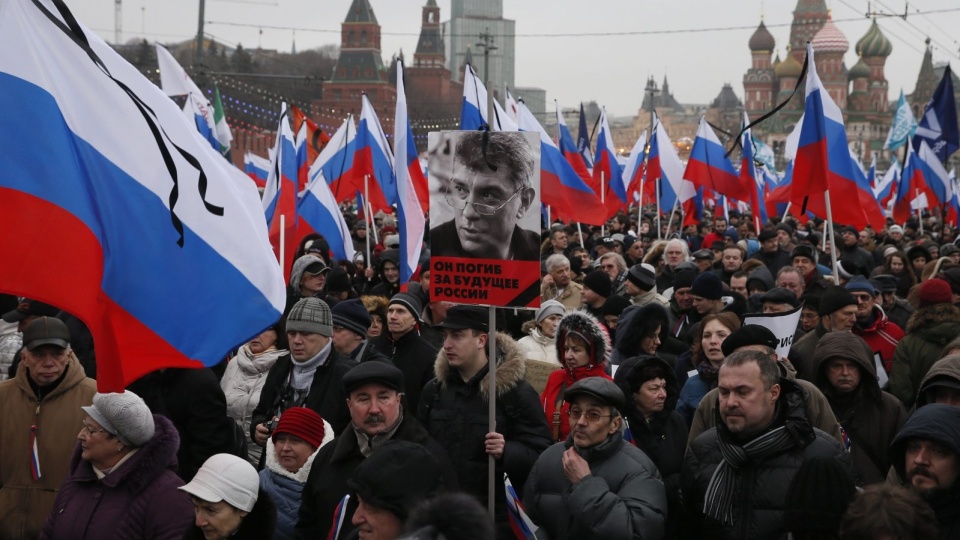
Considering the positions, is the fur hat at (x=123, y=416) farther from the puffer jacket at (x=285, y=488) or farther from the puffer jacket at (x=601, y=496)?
the puffer jacket at (x=601, y=496)

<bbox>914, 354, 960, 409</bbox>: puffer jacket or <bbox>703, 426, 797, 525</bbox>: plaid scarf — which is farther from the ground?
<bbox>914, 354, 960, 409</bbox>: puffer jacket

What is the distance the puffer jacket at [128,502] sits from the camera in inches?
171

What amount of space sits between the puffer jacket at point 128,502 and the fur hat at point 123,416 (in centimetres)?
6

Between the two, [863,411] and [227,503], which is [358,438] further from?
[863,411]

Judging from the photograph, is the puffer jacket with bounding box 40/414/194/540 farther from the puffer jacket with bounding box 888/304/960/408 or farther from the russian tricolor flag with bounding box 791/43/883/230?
the russian tricolor flag with bounding box 791/43/883/230

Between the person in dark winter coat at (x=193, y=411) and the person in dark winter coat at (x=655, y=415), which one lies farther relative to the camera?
the person in dark winter coat at (x=193, y=411)

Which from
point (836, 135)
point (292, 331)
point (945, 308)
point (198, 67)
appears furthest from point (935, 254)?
point (198, 67)

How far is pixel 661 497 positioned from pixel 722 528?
0.79 ft

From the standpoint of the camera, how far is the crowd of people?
3.89 metres

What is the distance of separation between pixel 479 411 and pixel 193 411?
52.9 inches

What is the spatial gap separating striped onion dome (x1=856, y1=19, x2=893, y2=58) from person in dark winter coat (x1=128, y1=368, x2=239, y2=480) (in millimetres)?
123490

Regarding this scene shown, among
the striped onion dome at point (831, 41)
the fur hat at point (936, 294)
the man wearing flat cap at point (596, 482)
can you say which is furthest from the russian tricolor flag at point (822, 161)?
the striped onion dome at point (831, 41)

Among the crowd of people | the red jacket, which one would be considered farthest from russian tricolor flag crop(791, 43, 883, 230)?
the crowd of people

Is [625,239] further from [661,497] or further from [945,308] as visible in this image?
[661,497]
